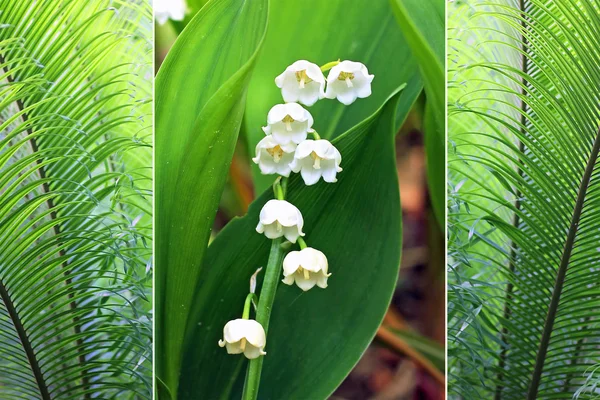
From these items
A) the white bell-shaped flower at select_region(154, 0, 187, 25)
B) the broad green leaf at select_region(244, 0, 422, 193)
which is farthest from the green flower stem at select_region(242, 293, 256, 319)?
the white bell-shaped flower at select_region(154, 0, 187, 25)

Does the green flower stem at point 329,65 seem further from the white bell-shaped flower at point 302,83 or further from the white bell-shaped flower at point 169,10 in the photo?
the white bell-shaped flower at point 169,10

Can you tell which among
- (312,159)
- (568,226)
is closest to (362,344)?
(312,159)

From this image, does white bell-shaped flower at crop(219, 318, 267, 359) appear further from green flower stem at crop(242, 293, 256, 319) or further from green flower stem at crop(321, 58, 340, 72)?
green flower stem at crop(321, 58, 340, 72)

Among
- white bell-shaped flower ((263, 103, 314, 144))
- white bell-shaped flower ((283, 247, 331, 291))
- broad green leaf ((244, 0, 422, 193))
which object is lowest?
white bell-shaped flower ((283, 247, 331, 291))

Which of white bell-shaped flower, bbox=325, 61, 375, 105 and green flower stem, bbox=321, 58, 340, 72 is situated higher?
green flower stem, bbox=321, 58, 340, 72

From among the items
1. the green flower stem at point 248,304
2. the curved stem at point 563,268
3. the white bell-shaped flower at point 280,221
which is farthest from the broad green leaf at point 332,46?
the curved stem at point 563,268

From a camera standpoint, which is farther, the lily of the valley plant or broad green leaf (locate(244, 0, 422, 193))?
broad green leaf (locate(244, 0, 422, 193))

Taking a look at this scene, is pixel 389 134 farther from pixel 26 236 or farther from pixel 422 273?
pixel 26 236
